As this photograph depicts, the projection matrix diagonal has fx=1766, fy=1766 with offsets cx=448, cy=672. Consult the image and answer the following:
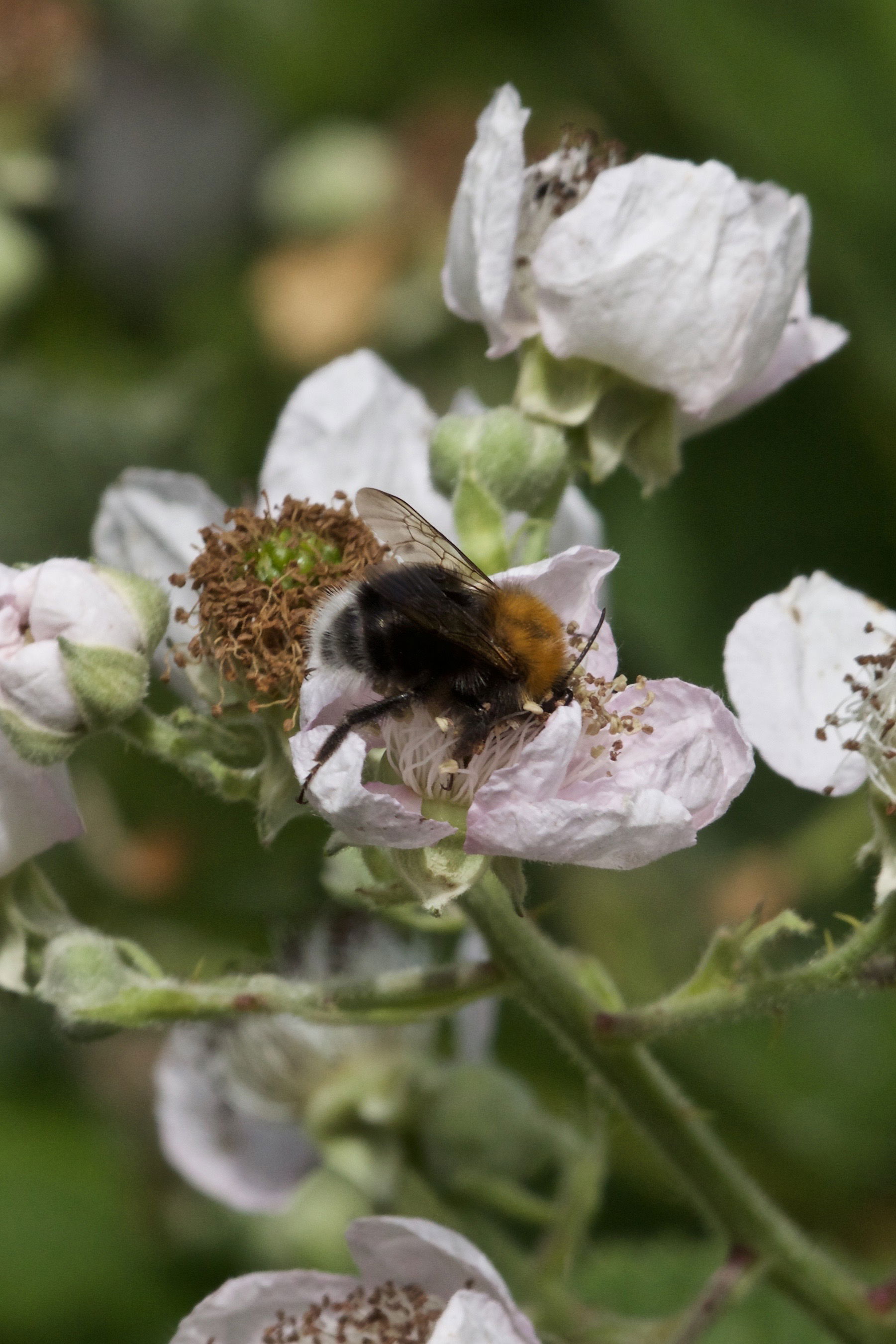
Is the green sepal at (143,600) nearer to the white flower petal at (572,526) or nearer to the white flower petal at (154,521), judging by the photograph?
the white flower petal at (154,521)

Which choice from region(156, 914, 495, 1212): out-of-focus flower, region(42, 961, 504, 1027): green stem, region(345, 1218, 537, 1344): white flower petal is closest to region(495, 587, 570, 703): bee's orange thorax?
region(42, 961, 504, 1027): green stem

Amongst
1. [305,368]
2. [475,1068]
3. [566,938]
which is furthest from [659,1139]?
[305,368]

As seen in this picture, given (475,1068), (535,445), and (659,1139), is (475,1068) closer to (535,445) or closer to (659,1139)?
(659,1139)

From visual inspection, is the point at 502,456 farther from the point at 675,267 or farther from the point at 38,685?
the point at 38,685

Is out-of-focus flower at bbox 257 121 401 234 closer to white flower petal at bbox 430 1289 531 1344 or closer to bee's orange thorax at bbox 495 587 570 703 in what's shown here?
bee's orange thorax at bbox 495 587 570 703

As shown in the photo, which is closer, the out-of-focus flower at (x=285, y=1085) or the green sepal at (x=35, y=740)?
the green sepal at (x=35, y=740)

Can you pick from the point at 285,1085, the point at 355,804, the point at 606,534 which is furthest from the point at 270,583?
the point at 606,534

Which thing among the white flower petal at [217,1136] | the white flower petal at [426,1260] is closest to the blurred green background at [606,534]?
the white flower petal at [217,1136]
